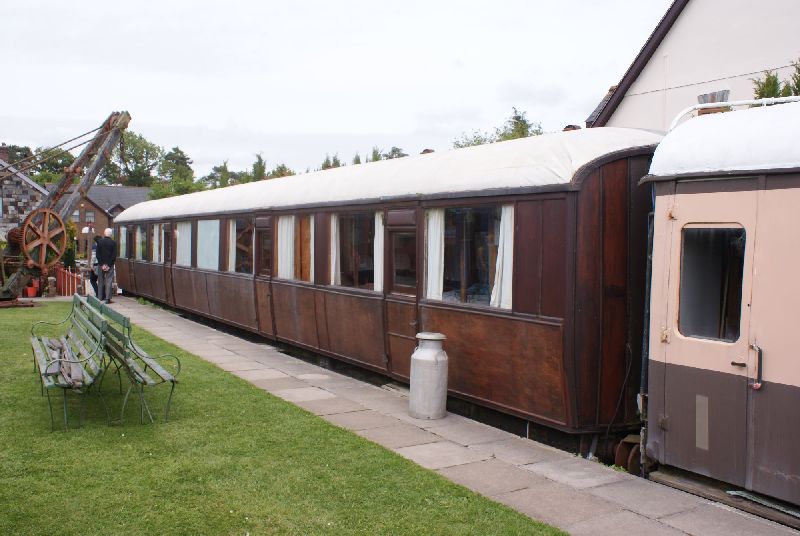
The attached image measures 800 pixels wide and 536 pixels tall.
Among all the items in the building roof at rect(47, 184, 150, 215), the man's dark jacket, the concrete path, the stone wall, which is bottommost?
the concrete path

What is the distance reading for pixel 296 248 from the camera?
1179cm

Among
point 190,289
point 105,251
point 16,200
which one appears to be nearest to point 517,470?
point 190,289

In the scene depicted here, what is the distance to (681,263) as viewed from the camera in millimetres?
5742

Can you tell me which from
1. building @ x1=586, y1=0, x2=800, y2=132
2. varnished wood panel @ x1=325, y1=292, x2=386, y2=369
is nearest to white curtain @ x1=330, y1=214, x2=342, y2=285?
varnished wood panel @ x1=325, y1=292, x2=386, y2=369

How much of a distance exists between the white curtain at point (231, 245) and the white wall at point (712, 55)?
11.7m

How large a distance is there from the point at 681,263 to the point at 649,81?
17203 millimetres

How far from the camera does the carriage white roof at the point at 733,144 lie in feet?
16.7

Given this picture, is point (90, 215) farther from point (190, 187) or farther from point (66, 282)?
point (66, 282)

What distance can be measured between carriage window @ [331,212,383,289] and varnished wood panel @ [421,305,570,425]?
172 centimetres

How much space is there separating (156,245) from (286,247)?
891 cm

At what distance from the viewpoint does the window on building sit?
725cm

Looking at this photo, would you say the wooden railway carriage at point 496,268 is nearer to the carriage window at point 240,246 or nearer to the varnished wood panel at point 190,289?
the carriage window at point 240,246

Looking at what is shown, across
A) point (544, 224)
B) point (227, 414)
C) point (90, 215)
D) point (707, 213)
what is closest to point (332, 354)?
point (227, 414)

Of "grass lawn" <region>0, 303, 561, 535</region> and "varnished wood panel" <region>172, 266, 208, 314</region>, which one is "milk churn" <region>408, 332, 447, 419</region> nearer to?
"grass lawn" <region>0, 303, 561, 535</region>
